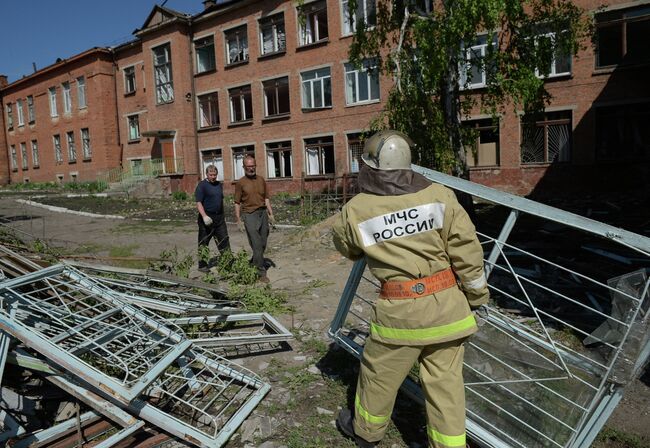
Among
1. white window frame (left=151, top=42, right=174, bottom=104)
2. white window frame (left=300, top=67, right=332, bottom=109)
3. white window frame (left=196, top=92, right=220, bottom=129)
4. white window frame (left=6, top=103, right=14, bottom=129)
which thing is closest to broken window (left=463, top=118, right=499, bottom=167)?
white window frame (left=300, top=67, right=332, bottom=109)

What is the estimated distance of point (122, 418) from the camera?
120 inches

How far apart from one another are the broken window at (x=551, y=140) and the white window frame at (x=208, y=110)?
608 inches

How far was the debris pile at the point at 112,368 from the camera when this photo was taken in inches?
116

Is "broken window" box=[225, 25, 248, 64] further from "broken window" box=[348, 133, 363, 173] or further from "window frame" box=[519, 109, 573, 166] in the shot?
"window frame" box=[519, 109, 573, 166]

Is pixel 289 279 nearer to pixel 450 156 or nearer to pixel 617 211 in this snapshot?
pixel 450 156

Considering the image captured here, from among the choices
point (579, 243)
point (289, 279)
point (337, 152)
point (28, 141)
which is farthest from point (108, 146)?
point (579, 243)

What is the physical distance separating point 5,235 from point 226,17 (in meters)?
19.8

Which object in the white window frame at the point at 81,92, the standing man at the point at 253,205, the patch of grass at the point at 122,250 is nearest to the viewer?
the standing man at the point at 253,205

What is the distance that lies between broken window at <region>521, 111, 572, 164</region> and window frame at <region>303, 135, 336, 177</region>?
26.2ft

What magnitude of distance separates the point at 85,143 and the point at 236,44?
1392 cm

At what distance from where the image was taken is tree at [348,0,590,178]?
368 inches

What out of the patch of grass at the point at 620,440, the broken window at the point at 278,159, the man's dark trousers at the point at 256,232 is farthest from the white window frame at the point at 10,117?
the patch of grass at the point at 620,440

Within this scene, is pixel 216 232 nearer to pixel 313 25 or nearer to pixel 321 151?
pixel 321 151

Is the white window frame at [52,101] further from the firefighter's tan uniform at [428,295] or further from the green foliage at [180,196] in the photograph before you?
the firefighter's tan uniform at [428,295]
